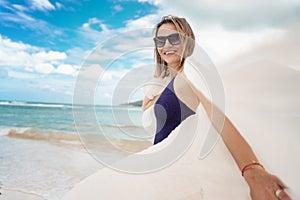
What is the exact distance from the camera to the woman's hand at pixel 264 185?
0.45m

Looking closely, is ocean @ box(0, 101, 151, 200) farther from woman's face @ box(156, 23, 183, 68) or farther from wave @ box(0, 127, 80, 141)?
wave @ box(0, 127, 80, 141)

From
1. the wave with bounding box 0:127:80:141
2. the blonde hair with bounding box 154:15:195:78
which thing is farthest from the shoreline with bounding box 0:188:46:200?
the wave with bounding box 0:127:80:141

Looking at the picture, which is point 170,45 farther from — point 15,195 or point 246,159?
point 15,195

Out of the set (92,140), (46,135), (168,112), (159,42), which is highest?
(46,135)

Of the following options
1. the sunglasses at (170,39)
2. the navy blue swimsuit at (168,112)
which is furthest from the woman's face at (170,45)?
the navy blue swimsuit at (168,112)

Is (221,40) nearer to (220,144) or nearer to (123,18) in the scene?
(220,144)

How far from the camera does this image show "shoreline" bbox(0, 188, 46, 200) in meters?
2.00

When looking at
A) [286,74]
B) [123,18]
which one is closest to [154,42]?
[286,74]

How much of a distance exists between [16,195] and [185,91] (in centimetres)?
181

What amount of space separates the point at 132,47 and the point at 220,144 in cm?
63

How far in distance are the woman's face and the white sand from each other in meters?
1.61

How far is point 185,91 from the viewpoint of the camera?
95cm

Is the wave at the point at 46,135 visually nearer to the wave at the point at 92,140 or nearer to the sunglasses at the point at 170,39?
the wave at the point at 92,140

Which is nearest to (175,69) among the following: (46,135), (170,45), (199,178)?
(170,45)
